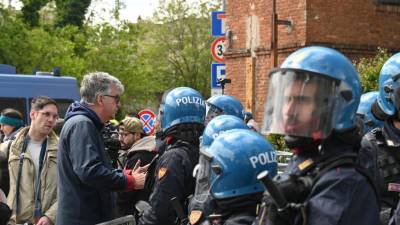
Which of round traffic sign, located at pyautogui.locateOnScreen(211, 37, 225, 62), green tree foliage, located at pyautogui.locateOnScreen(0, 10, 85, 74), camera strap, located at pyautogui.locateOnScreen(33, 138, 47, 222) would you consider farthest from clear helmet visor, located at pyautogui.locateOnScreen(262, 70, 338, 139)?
green tree foliage, located at pyautogui.locateOnScreen(0, 10, 85, 74)

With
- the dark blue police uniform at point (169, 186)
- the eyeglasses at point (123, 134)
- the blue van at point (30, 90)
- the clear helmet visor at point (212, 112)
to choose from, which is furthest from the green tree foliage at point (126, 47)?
the dark blue police uniform at point (169, 186)

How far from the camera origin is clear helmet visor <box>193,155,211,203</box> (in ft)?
13.5

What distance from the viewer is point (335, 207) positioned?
2.81 metres

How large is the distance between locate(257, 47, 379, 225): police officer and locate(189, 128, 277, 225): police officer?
492 millimetres

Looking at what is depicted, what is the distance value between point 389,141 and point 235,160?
1.14 m

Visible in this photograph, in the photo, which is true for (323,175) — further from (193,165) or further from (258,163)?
(193,165)

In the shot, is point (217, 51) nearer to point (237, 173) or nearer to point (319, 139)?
point (237, 173)

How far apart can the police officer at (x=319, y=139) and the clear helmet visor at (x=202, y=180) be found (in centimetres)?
90

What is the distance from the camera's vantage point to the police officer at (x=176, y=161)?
4984mm

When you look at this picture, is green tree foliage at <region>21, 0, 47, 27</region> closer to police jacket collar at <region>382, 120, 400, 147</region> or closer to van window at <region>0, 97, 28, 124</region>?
van window at <region>0, 97, 28, 124</region>

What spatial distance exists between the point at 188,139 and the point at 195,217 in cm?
132

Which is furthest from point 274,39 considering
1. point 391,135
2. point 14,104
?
point 391,135

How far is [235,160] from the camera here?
12.2ft

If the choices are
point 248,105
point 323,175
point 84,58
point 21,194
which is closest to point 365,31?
point 248,105
